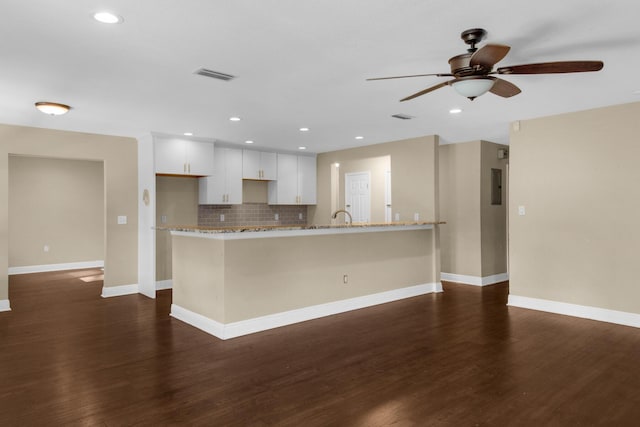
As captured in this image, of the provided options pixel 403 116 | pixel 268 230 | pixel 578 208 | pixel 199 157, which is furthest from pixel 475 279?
pixel 199 157

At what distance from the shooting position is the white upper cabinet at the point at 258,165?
7.41 meters

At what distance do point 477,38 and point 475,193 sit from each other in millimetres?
4399

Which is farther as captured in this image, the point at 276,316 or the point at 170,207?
the point at 170,207

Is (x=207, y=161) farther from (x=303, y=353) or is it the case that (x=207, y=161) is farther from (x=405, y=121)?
(x=303, y=353)

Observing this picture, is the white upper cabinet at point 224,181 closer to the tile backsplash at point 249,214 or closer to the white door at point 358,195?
the tile backsplash at point 249,214

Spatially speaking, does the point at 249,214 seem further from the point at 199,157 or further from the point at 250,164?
the point at 199,157

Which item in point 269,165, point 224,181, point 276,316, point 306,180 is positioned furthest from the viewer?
point 306,180

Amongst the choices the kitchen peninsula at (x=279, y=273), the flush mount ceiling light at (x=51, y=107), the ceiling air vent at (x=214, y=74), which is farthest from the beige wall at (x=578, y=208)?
the flush mount ceiling light at (x=51, y=107)

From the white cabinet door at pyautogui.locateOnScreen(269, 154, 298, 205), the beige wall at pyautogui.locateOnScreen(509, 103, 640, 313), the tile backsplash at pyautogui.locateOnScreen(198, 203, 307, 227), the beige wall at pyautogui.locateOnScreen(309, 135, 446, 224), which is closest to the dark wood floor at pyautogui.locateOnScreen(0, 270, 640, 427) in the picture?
the beige wall at pyautogui.locateOnScreen(509, 103, 640, 313)

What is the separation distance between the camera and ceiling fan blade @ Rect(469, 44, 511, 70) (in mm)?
2354

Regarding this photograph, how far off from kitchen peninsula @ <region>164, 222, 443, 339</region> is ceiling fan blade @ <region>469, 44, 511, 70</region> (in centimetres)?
256

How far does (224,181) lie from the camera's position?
7109 mm

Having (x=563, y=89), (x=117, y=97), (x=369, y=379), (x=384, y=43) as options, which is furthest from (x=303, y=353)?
(x=563, y=89)

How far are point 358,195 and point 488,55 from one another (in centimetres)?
545
